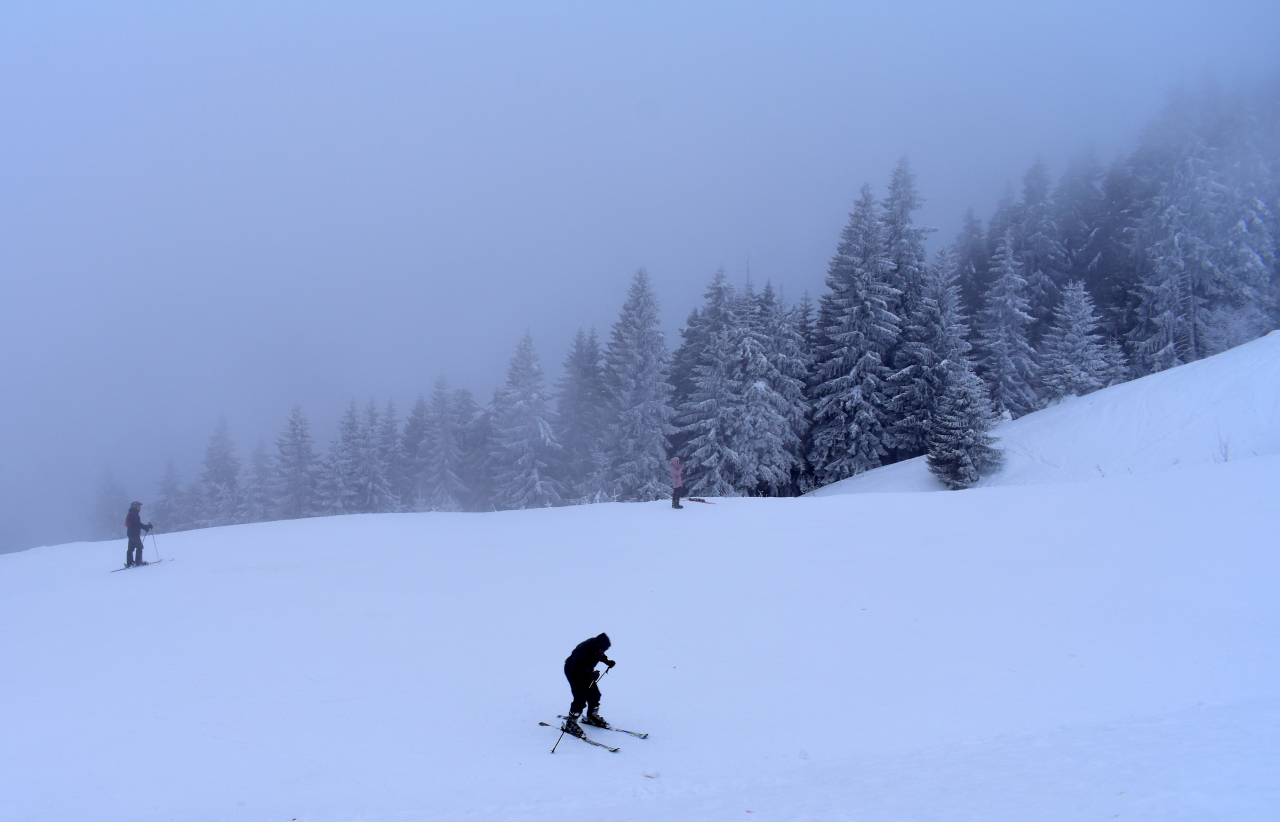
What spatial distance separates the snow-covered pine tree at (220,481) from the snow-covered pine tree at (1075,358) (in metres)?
58.5

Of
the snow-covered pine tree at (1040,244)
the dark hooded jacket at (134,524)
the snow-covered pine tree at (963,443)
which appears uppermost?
the snow-covered pine tree at (1040,244)

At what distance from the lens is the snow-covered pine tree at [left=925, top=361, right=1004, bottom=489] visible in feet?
85.9

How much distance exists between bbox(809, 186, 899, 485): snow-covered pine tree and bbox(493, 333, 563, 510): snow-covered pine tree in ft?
53.2

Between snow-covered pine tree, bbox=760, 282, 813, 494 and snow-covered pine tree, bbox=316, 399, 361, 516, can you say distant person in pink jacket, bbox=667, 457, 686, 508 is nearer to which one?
snow-covered pine tree, bbox=760, 282, 813, 494

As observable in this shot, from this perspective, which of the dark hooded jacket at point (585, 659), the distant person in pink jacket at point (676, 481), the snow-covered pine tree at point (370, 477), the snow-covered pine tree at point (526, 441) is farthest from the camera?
the snow-covered pine tree at point (370, 477)

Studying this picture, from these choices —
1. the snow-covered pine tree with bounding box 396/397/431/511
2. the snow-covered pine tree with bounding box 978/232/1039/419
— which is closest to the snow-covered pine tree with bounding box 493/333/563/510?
the snow-covered pine tree with bounding box 396/397/431/511

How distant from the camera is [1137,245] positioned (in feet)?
134

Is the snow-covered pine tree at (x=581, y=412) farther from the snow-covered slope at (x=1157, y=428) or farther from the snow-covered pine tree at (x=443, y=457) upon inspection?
the snow-covered slope at (x=1157, y=428)

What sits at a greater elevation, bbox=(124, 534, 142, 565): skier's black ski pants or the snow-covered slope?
the snow-covered slope

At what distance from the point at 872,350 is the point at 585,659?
3192cm

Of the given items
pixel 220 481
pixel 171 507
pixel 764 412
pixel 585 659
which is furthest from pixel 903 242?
pixel 171 507

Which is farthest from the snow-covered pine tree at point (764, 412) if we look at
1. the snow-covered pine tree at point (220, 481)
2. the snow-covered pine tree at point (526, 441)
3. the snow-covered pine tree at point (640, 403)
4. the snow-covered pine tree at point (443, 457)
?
the snow-covered pine tree at point (220, 481)

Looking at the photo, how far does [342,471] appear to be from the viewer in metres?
45.3

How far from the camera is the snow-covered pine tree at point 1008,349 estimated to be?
36.7 metres
